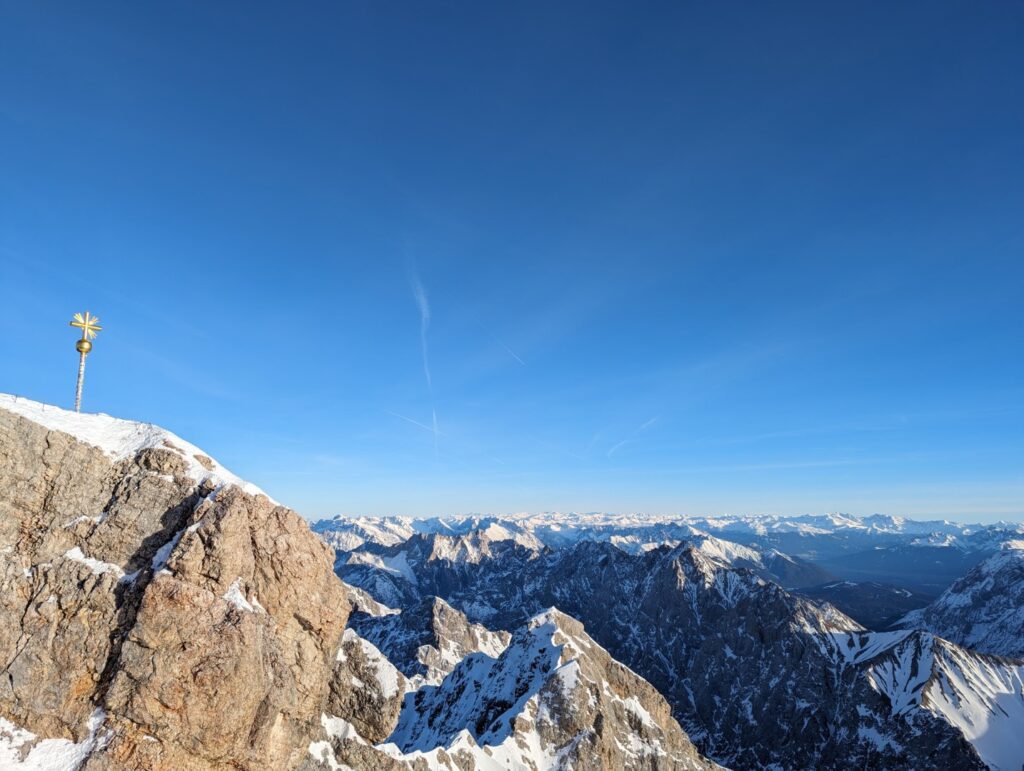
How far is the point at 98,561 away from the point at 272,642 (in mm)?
16927

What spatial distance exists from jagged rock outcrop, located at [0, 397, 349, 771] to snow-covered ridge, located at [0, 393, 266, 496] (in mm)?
210

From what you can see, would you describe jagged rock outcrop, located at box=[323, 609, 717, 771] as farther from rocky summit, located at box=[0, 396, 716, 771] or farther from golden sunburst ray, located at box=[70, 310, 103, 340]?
golden sunburst ray, located at box=[70, 310, 103, 340]

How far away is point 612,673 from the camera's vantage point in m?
157

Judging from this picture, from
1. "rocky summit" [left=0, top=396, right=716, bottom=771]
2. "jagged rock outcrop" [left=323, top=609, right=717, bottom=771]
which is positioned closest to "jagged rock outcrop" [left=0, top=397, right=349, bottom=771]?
"rocky summit" [left=0, top=396, right=716, bottom=771]

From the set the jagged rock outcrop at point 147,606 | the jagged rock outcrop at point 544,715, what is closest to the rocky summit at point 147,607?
the jagged rock outcrop at point 147,606

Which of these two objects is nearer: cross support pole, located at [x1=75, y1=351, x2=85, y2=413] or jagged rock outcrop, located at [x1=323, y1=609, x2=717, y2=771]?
cross support pole, located at [x1=75, y1=351, x2=85, y2=413]

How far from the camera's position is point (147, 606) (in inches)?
1746

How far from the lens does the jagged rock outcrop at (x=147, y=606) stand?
42750 millimetres

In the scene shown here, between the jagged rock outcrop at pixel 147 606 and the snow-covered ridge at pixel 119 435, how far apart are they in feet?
0.69

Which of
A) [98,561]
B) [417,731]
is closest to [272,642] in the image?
[98,561]

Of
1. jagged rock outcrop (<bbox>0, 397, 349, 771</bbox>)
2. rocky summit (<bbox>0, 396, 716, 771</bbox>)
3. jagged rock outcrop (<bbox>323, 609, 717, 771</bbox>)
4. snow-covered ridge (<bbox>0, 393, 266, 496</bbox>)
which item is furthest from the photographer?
Result: jagged rock outcrop (<bbox>323, 609, 717, 771</bbox>)

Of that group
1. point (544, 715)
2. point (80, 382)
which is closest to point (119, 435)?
point (80, 382)

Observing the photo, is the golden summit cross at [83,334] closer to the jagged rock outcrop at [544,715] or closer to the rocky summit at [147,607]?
the rocky summit at [147,607]

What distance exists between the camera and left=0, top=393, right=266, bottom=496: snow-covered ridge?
165 feet
